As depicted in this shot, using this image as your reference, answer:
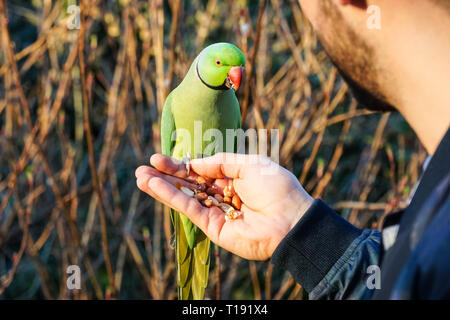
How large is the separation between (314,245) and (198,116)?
46 cm

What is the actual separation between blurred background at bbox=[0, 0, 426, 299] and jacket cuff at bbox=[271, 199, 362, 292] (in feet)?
1.49

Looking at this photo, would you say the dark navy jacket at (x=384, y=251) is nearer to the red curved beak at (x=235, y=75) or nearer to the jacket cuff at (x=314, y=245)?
the jacket cuff at (x=314, y=245)

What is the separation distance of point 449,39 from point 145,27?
1458 millimetres

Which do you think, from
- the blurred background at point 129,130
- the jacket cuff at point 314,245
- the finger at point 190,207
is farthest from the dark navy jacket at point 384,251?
the blurred background at point 129,130

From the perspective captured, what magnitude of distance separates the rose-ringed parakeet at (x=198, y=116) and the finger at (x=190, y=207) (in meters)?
0.18

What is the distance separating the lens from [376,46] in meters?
0.93

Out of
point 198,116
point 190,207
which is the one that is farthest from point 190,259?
point 198,116

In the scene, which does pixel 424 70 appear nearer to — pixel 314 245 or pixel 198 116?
pixel 314 245

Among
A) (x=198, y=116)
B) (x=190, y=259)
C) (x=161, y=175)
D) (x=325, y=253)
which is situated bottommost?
(x=190, y=259)

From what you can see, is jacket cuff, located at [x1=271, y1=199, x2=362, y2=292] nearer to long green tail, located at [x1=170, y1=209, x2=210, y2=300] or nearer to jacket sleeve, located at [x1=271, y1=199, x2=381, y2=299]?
jacket sleeve, located at [x1=271, y1=199, x2=381, y2=299]

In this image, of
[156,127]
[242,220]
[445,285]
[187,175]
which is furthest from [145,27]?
[445,285]

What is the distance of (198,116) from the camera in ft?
3.81

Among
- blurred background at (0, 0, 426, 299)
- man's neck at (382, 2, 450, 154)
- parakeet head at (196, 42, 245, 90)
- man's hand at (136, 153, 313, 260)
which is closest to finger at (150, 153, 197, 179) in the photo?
man's hand at (136, 153, 313, 260)

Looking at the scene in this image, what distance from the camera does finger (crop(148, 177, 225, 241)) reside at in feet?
3.31
